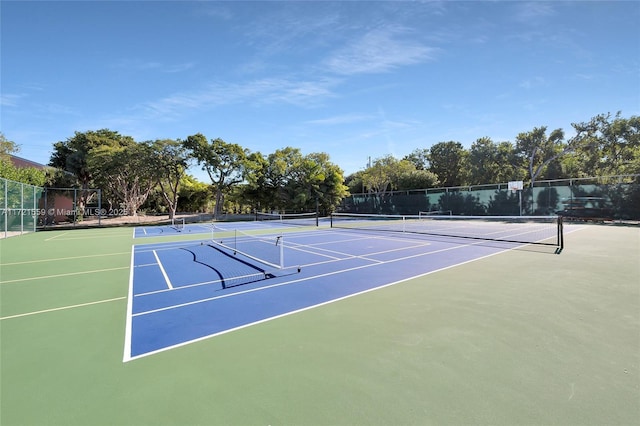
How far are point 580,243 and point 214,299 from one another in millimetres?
13227

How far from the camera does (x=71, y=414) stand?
8.17ft

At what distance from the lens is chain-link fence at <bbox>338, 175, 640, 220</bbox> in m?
21.6

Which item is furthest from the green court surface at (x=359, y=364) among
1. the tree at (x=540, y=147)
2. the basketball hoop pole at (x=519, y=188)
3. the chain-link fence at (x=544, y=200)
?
the tree at (x=540, y=147)

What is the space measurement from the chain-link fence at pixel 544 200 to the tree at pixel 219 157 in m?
16.6

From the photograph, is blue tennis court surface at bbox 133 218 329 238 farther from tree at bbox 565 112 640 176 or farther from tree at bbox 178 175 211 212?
tree at bbox 565 112 640 176

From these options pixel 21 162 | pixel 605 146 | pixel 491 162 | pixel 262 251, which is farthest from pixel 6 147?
pixel 605 146

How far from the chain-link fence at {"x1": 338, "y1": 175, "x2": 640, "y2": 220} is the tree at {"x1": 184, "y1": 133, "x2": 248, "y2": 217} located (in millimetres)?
16587

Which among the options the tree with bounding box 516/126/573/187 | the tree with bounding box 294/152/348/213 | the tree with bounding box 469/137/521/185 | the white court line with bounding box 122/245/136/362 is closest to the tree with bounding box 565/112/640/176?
the tree with bounding box 516/126/573/187

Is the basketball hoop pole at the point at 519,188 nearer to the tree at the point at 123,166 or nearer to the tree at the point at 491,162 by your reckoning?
the tree at the point at 491,162

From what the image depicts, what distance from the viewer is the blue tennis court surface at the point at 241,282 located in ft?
14.1

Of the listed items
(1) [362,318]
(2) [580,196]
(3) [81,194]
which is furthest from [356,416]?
(3) [81,194]

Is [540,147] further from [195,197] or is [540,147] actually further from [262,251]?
[195,197]

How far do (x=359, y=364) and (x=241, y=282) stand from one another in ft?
12.8

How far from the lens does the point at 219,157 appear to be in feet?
94.6
